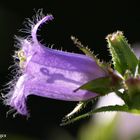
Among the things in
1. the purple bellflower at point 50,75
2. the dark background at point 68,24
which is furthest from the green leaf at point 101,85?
the dark background at point 68,24

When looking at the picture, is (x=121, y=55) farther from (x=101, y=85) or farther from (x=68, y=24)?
(x=68, y=24)

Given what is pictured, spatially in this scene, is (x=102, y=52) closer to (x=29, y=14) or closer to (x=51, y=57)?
(x=29, y=14)

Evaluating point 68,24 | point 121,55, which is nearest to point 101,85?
point 121,55

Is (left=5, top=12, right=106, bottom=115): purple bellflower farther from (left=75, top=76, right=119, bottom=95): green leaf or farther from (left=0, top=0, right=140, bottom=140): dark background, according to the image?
(left=0, top=0, right=140, bottom=140): dark background

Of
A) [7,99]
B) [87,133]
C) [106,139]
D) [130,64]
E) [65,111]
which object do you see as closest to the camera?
[130,64]

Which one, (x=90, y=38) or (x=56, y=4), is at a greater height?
(x=56, y=4)

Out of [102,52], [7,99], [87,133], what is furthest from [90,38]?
[7,99]
